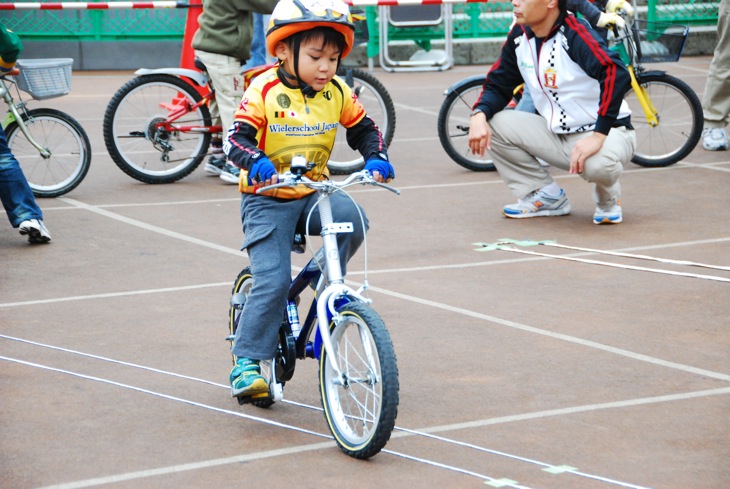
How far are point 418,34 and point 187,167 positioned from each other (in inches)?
386

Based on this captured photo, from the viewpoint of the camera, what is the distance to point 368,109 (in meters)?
10.8

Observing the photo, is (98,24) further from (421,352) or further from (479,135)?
(421,352)

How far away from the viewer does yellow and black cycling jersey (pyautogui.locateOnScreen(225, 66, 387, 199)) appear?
4652mm

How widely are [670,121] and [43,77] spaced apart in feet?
16.5

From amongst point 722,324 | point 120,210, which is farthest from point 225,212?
point 722,324

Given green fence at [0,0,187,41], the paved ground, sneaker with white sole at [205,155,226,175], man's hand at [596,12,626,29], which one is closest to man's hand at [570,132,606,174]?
the paved ground

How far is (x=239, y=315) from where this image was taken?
5082mm

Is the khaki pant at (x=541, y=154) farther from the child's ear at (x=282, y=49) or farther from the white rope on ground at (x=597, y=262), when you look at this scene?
the child's ear at (x=282, y=49)

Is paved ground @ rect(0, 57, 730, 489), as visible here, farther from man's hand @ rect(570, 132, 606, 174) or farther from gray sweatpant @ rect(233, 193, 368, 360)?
man's hand @ rect(570, 132, 606, 174)

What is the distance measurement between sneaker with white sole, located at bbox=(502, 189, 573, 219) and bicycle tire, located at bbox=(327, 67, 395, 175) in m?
1.99

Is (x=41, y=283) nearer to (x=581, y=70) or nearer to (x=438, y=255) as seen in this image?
(x=438, y=255)

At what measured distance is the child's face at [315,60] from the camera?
14.8 feet

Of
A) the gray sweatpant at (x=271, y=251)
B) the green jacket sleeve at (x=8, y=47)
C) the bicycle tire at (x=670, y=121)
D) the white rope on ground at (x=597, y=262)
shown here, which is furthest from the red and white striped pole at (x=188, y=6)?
the gray sweatpant at (x=271, y=251)

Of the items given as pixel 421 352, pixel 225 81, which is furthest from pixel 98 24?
pixel 421 352
